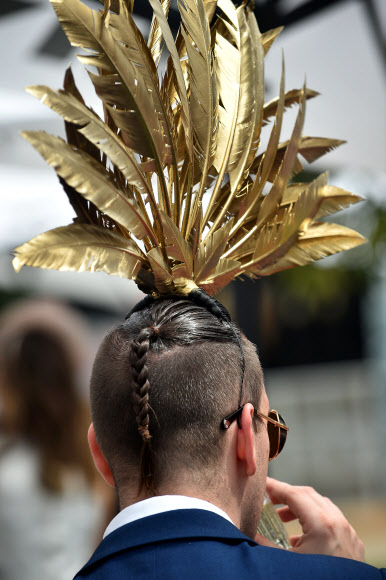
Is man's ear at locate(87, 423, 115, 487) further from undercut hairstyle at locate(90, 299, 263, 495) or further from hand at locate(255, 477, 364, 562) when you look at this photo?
hand at locate(255, 477, 364, 562)

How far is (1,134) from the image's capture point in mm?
3158

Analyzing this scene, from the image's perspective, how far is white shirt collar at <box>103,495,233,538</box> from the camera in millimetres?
1158

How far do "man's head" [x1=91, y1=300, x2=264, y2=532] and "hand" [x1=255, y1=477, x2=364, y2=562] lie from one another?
14.6 inches

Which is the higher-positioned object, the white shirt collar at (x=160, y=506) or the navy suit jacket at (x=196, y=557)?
the white shirt collar at (x=160, y=506)

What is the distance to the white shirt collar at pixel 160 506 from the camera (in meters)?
1.16

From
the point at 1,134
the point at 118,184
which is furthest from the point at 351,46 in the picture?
the point at 118,184

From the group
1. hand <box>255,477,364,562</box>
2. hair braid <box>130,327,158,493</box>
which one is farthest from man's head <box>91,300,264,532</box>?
hand <box>255,477,364,562</box>

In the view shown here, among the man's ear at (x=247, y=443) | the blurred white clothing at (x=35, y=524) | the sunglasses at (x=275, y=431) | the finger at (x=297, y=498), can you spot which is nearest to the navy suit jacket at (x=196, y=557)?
the man's ear at (x=247, y=443)

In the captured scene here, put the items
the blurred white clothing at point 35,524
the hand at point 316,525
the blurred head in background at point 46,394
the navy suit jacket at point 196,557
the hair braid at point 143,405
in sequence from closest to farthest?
1. the navy suit jacket at point 196,557
2. the hair braid at point 143,405
3. the hand at point 316,525
4. the blurred white clothing at point 35,524
5. the blurred head in background at point 46,394

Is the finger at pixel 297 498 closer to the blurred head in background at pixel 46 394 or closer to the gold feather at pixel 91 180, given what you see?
the gold feather at pixel 91 180

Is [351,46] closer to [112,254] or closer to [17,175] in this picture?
[17,175]

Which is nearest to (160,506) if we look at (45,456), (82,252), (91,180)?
(82,252)

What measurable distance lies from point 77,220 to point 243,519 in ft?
2.13

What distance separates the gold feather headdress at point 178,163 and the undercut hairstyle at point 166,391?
0.42 ft
